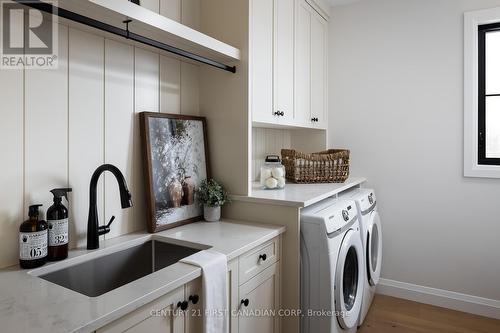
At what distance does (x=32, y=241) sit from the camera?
1.13m

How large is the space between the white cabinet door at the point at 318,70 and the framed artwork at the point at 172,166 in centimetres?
117

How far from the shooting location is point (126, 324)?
93 cm

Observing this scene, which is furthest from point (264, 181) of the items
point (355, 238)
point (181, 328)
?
point (181, 328)

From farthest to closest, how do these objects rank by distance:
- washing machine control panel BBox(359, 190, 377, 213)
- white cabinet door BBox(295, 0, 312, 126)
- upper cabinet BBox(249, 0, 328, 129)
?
white cabinet door BBox(295, 0, 312, 126), washing machine control panel BBox(359, 190, 377, 213), upper cabinet BBox(249, 0, 328, 129)

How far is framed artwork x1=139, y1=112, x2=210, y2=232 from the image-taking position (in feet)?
5.25

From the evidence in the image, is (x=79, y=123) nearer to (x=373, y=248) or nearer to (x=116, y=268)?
(x=116, y=268)

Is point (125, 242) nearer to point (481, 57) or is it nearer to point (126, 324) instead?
point (126, 324)

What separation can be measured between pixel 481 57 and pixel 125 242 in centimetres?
276

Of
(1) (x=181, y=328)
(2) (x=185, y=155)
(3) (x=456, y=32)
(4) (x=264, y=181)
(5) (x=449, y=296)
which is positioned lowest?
(5) (x=449, y=296)

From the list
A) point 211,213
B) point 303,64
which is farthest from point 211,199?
point 303,64

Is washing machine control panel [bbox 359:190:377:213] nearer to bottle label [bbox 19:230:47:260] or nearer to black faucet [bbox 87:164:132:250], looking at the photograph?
black faucet [bbox 87:164:132:250]

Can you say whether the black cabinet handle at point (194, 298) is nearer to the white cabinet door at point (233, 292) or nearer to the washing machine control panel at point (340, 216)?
the white cabinet door at point (233, 292)

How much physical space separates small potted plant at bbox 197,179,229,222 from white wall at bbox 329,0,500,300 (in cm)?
154

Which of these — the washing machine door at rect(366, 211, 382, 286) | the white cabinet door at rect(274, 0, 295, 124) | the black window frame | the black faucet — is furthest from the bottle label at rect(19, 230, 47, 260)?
the black window frame
